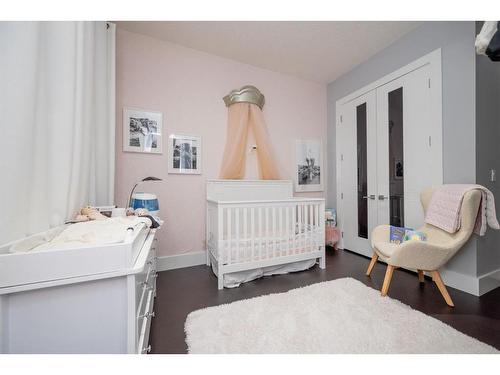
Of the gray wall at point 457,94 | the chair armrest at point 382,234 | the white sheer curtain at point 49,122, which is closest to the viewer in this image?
the white sheer curtain at point 49,122

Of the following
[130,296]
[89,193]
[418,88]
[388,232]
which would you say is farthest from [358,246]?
[89,193]

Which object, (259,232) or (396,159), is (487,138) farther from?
(259,232)

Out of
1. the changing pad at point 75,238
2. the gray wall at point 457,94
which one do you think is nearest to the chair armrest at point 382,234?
the gray wall at point 457,94

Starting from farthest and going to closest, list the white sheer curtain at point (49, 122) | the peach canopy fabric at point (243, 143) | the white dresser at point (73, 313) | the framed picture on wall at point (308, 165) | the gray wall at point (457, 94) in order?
the framed picture on wall at point (308, 165)
the peach canopy fabric at point (243, 143)
the gray wall at point (457, 94)
the white sheer curtain at point (49, 122)
the white dresser at point (73, 313)

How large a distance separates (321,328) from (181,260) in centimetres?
176

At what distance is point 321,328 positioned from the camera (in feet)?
4.48

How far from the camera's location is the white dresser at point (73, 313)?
0.70 meters

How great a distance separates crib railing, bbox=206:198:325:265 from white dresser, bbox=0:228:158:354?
3.99ft

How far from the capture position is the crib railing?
2066 mm

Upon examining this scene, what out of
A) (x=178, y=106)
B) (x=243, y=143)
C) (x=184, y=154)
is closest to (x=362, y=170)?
(x=243, y=143)

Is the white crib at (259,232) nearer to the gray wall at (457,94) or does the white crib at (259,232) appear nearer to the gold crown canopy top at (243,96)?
the gold crown canopy top at (243,96)

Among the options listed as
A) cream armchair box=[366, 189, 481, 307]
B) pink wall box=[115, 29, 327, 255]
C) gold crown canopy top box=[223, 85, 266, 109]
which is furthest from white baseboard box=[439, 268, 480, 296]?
gold crown canopy top box=[223, 85, 266, 109]

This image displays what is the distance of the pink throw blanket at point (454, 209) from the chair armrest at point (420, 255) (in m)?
0.23

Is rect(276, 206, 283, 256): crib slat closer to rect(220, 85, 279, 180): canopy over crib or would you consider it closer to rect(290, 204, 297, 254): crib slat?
rect(290, 204, 297, 254): crib slat
